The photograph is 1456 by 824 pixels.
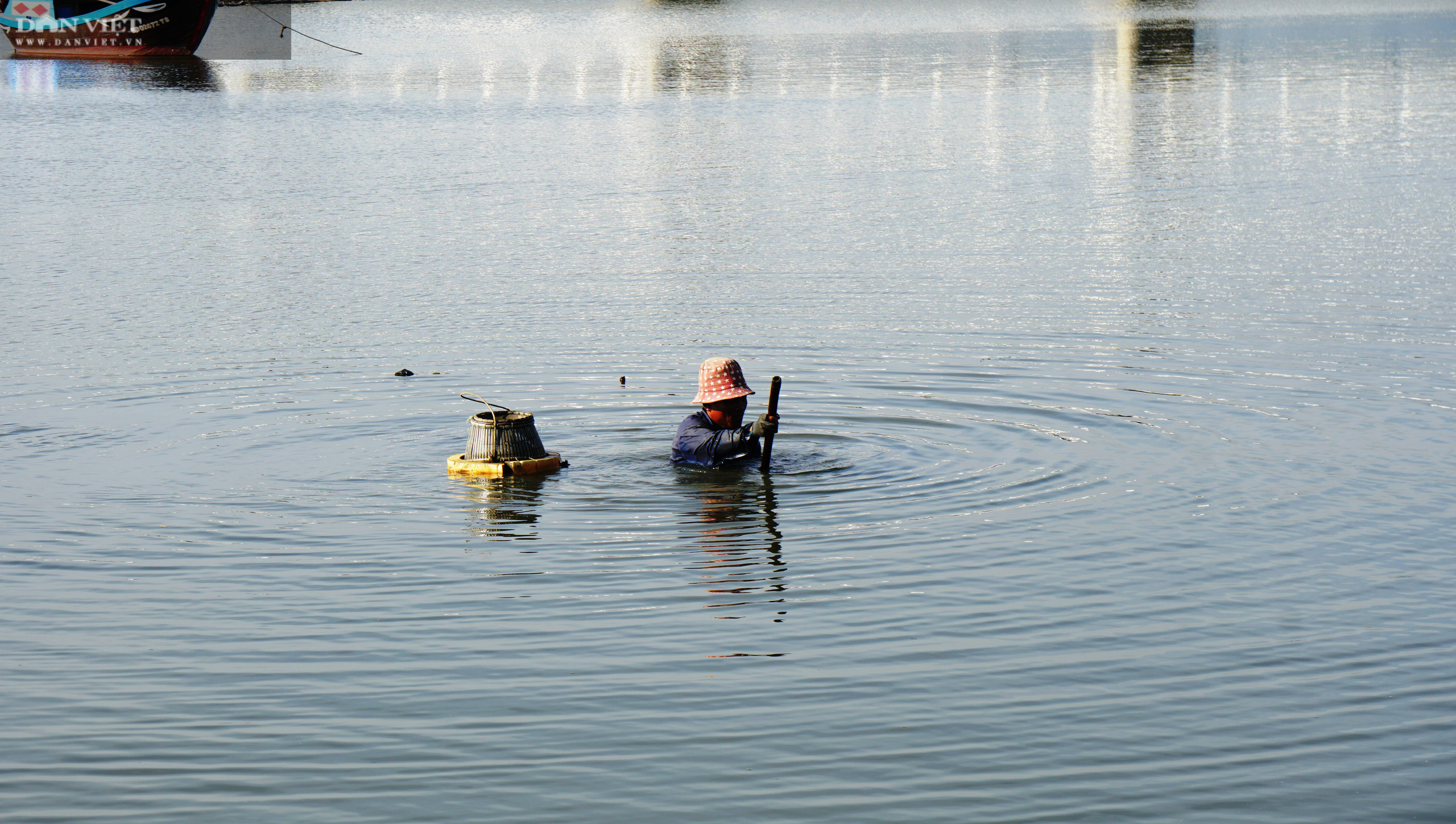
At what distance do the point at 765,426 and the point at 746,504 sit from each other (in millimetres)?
868

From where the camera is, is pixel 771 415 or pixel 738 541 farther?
pixel 771 415

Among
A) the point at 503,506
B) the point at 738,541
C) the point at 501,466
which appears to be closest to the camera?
the point at 738,541

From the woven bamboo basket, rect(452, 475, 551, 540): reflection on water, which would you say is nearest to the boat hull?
the woven bamboo basket

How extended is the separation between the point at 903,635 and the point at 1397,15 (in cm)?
12158

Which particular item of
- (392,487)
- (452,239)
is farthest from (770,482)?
(452,239)

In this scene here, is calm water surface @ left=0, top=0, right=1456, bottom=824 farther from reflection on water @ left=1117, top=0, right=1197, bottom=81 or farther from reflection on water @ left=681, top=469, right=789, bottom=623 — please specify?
reflection on water @ left=1117, top=0, right=1197, bottom=81

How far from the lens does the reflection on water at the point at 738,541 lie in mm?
11344

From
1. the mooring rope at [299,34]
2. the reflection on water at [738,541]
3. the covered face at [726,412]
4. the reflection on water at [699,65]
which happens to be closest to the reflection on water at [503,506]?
the reflection on water at [738,541]

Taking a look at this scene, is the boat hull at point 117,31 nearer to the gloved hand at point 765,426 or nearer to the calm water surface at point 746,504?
the calm water surface at point 746,504

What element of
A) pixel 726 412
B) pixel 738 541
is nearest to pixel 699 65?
pixel 726 412

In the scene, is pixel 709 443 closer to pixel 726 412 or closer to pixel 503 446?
pixel 726 412

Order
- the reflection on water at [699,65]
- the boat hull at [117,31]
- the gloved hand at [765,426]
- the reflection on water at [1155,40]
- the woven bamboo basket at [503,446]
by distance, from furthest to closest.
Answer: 1. the boat hull at [117,31]
2. the reflection on water at [1155,40]
3. the reflection on water at [699,65]
4. the woven bamboo basket at [503,446]
5. the gloved hand at [765,426]

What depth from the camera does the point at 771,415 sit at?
13.0 m

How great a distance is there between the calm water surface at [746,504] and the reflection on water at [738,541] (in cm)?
6
